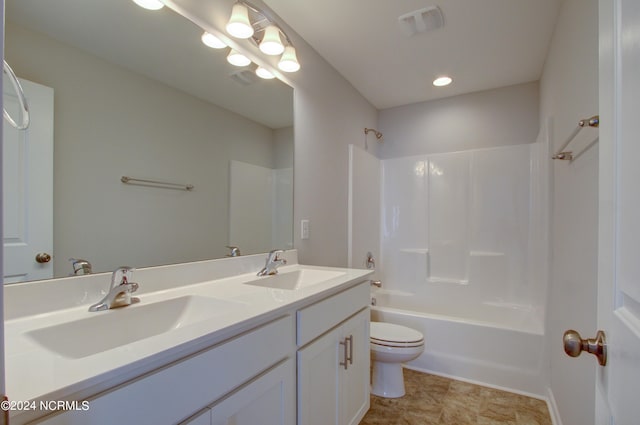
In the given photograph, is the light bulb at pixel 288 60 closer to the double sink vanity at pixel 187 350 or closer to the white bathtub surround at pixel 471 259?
the double sink vanity at pixel 187 350

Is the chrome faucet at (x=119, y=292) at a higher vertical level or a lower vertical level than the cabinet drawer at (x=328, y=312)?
higher

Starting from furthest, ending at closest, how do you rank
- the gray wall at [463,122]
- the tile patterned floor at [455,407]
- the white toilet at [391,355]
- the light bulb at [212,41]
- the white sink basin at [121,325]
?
the gray wall at [463,122]
the white toilet at [391,355]
the tile patterned floor at [455,407]
the light bulb at [212,41]
the white sink basin at [121,325]

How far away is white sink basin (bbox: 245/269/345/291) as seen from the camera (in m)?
1.52

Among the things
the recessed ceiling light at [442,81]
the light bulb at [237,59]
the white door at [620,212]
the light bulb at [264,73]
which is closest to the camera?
the white door at [620,212]

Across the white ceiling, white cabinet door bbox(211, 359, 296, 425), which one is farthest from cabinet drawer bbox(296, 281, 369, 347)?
the white ceiling

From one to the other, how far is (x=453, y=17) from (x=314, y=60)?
0.89 m

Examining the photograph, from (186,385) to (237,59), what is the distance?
1.45m

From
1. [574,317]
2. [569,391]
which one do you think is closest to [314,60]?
[574,317]

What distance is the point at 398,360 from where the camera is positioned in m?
1.94

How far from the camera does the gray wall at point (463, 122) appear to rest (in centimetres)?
265

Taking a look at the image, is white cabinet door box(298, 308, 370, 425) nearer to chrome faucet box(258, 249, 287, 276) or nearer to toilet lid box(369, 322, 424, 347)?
toilet lid box(369, 322, 424, 347)

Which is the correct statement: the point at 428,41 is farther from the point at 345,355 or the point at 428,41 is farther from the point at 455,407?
the point at 455,407

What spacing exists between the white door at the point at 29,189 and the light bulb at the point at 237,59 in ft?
2.63

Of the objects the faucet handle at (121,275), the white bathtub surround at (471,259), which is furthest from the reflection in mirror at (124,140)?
the white bathtub surround at (471,259)
